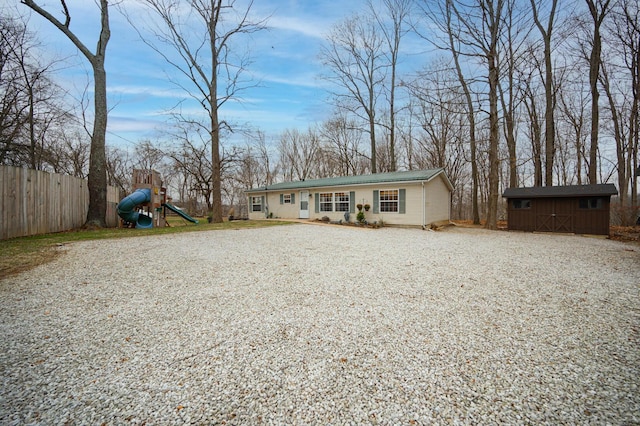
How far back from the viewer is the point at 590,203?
10742 millimetres

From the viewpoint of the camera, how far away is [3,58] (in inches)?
428

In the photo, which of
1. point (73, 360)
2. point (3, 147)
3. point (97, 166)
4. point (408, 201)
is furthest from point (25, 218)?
point (408, 201)

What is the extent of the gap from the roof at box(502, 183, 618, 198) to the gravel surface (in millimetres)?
7739

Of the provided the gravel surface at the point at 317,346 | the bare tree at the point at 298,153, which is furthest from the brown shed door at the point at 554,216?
the bare tree at the point at 298,153

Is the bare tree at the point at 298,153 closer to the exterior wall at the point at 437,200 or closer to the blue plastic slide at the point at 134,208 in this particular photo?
the exterior wall at the point at 437,200

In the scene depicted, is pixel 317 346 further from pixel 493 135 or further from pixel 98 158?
pixel 493 135

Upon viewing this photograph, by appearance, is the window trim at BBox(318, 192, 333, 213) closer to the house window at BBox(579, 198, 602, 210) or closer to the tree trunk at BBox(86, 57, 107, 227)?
the tree trunk at BBox(86, 57, 107, 227)

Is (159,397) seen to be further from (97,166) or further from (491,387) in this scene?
(97,166)

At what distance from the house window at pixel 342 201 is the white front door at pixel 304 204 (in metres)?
2.32

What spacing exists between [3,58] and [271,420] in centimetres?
1768

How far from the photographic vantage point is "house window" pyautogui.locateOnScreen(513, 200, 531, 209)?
12047mm

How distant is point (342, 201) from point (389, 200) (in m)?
2.87

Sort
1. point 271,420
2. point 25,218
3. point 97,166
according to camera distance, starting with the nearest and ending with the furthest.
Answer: point 271,420
point 25,218
point 97,166

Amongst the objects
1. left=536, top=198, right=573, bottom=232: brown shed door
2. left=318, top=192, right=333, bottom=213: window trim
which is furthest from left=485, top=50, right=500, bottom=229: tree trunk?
left=318, top=192, right=333, bottom=213: window trim
